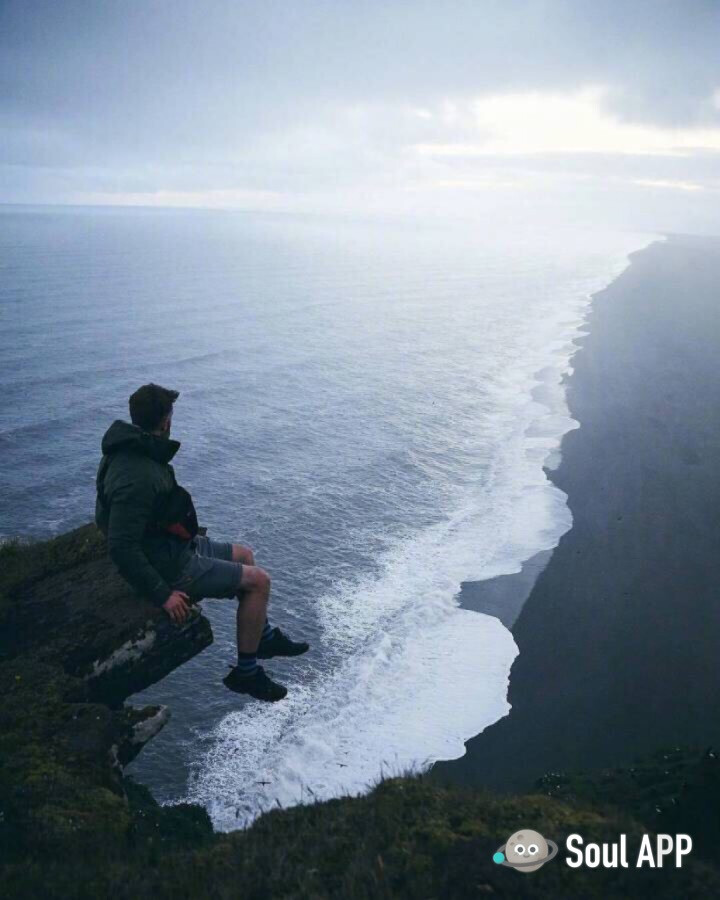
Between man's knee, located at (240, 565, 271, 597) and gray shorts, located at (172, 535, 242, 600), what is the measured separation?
0.05m

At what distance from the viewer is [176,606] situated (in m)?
6.43

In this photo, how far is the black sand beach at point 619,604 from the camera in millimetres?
12953

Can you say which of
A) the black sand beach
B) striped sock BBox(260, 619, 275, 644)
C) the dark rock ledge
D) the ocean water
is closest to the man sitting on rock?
striped sock BBox(260, 619, 275, 644)

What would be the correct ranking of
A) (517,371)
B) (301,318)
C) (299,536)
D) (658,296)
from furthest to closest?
(658,296)
(301,318)
(517,371)
(299,536)

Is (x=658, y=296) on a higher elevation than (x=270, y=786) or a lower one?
higher

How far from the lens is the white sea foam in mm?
12203

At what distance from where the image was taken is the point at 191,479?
1017 inches

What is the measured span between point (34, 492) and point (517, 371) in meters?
30.8

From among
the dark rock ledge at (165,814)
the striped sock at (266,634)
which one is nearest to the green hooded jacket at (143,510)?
the striped sock at (266,634)

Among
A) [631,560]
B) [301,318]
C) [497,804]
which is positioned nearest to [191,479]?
[631,560]

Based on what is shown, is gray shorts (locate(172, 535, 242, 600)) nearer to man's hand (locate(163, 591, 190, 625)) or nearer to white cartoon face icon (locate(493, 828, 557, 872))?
man's hand (locate(163, 591, 190, 625))

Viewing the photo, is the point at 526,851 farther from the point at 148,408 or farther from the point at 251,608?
the point at 148,408

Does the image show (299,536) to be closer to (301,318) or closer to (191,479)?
(191,479)

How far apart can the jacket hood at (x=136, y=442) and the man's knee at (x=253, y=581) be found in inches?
57.6
